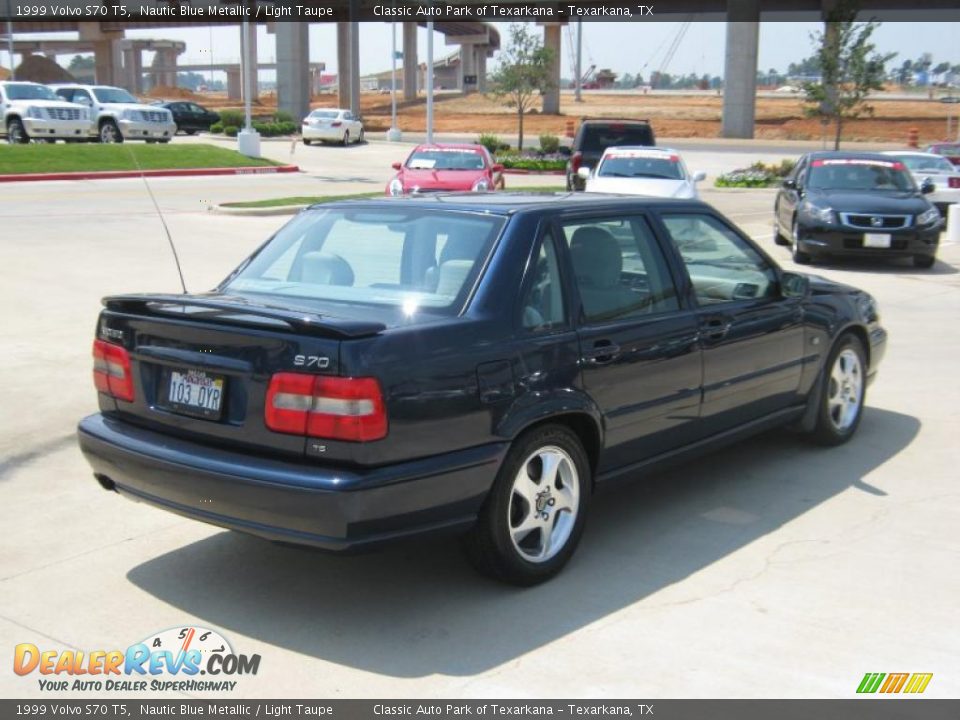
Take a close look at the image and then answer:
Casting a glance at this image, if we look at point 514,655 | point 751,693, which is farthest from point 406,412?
point 751,693

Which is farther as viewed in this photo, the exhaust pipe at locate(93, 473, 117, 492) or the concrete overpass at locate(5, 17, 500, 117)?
the concrete overpass at locate(5, 17, 500, 117)

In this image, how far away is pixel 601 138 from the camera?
85.9 feet

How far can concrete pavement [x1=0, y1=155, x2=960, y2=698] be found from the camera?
4.03m

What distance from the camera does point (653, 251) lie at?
18.2ft

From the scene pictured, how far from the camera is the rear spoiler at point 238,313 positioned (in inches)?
163

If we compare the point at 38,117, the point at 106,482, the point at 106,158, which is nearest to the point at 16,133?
the point at 38,117

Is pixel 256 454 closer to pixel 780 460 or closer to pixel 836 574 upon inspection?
pixel 836 574

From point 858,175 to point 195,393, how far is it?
13739 mm

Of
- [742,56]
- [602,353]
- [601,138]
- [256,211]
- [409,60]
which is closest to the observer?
[602,353]

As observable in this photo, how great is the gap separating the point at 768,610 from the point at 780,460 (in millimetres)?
2260

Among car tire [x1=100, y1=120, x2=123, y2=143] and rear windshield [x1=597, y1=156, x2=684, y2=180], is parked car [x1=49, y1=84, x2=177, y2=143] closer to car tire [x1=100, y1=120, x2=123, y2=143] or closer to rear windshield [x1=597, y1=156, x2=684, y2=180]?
car tire [x1=100, y1=120, x2=123, y2=143]

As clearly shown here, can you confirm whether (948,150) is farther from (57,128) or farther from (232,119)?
(232,119)

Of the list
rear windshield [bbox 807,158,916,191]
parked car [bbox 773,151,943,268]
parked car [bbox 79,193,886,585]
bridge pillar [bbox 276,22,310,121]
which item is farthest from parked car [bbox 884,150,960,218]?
bridge pillar [bbox 276,22,310,121]

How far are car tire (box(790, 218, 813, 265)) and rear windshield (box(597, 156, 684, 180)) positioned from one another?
4.39 meters
